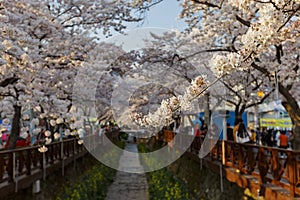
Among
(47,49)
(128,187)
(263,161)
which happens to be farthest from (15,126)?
(128,187)

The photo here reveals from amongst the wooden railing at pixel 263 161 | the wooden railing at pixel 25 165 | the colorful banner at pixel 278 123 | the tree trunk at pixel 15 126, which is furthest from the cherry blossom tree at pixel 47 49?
the colorful banner at pixel 278 123

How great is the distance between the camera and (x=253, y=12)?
28.9 feet

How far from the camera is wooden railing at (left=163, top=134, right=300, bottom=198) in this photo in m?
5.59

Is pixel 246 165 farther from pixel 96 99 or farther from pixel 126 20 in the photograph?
pixel 96 99

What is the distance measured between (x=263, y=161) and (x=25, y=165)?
549 cm

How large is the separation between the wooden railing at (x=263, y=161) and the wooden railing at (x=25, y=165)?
4878mm

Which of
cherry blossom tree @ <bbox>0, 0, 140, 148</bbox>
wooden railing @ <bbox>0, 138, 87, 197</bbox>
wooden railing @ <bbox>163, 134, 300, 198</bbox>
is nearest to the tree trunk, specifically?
cherry blossom tree @ <bbox>0, 0, 140, 148</bbox>

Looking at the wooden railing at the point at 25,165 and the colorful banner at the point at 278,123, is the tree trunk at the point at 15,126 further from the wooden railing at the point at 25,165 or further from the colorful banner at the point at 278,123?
the colorful banner at the point at 278,123

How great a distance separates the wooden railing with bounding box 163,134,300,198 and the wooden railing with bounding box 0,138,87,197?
16.0ft

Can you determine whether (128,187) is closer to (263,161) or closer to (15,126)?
(15,126)

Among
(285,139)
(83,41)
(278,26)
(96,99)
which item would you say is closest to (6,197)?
(83,41)

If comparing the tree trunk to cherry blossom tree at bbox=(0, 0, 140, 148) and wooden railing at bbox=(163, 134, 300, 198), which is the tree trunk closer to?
cherry blossom tree at bbox=(0, 0, 140, 148)

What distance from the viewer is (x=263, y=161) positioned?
7.03m

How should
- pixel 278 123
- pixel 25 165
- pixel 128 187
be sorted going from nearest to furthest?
pixel 25 165 < pixel 128 187 < pixel 278 123
